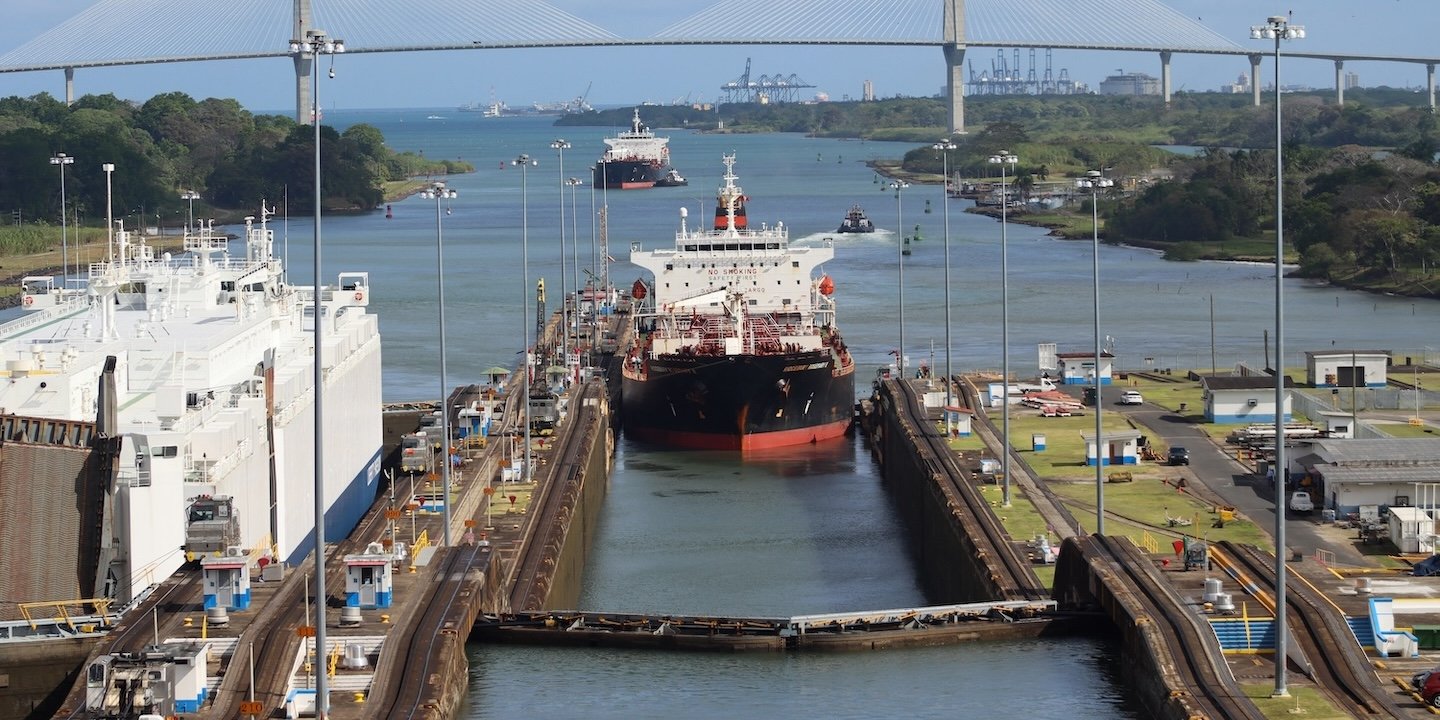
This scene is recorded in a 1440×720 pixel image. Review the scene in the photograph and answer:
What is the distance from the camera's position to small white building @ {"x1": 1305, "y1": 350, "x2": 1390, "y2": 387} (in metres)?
58.7

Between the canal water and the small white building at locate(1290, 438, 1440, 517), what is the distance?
775 centimetres

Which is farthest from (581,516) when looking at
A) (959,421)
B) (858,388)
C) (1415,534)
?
(858,388)

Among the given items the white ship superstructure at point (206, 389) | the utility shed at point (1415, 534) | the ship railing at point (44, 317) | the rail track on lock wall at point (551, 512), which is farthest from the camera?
the ship railing at point (44, 317)

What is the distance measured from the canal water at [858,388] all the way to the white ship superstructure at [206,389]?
204 inches

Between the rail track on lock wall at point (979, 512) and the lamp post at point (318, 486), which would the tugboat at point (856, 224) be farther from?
the lamp post at point (318, 486)

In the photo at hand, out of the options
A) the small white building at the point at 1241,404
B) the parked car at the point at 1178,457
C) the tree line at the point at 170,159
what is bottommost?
the parked car at the point at 1178,457

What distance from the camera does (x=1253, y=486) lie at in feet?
145

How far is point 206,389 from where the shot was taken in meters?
39.1

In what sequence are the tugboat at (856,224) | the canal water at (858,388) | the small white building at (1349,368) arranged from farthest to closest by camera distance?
the tugboat at (856,224) < the small white building at (1349,368) < the canal water at (858,388)

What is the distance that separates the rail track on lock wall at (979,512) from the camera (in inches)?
1364

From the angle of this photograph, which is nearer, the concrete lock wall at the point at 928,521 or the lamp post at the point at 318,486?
the lamp post at the point at 318,486

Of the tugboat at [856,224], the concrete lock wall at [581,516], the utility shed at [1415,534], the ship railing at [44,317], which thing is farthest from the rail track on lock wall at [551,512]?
the tugboat at [856,224]

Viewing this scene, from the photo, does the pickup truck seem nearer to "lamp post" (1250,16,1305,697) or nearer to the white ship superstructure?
"lamp post" (1250,16,1305,697)

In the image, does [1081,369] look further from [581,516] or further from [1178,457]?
[581,516]
